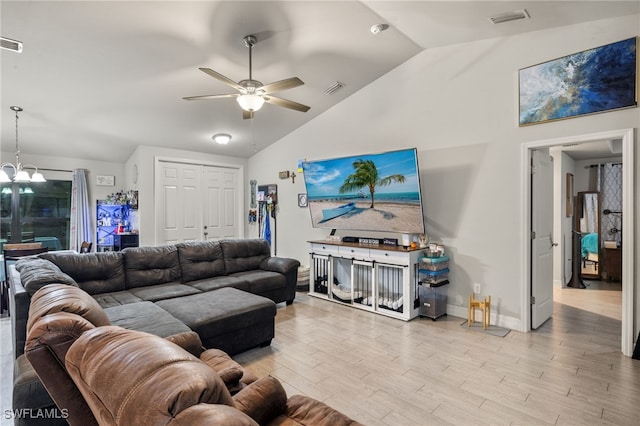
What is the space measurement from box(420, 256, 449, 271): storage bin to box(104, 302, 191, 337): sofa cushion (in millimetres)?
2729

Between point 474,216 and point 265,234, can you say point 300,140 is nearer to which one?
point 265,234

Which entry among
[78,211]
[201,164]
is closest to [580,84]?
[201,164]

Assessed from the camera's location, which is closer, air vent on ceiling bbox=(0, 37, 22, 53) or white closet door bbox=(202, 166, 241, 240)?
air vent on ceiling bbox=(0, 37, 22, 53)

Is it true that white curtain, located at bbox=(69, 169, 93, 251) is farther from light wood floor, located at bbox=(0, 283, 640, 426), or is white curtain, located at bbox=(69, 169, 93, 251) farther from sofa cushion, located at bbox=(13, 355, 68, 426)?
sofa cushion, located at bbox=(13, 355, 68, 426)

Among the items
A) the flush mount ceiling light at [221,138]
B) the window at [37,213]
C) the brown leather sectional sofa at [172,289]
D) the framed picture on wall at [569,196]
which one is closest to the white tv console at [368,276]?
the brown leather sectional sofa at [172,289]

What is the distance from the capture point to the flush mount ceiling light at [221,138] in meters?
5.56

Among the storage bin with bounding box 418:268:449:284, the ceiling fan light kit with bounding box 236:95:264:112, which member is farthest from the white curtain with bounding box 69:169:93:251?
the storage bin with bounding box 418:268:449:284

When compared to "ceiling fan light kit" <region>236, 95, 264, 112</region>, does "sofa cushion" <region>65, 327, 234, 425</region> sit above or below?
below

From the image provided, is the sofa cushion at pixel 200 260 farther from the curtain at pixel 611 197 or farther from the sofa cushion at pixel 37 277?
the curtain at pixel 611 197

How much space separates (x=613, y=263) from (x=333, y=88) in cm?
572

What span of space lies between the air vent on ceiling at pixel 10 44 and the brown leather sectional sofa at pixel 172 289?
1962 millimetres

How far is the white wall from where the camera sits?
3.36m

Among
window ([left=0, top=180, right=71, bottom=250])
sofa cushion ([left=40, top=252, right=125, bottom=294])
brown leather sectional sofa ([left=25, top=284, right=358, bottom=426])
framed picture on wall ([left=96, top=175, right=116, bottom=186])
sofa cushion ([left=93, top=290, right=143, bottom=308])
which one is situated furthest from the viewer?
framed picture on wall ([left=96, top=175, right=116, bottom=186])

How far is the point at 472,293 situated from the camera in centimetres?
398
